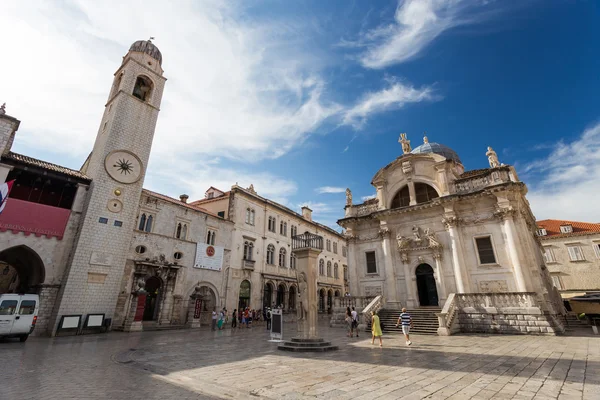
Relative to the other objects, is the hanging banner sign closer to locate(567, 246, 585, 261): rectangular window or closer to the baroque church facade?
the baroque church facade

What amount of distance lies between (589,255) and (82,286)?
48185mm

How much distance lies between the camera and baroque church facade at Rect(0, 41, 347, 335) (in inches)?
697

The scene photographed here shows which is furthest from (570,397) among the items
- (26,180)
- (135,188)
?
(26,180)

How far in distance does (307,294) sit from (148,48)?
27028 mm

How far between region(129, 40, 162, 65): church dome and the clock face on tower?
10.5 metres

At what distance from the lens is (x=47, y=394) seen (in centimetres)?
575

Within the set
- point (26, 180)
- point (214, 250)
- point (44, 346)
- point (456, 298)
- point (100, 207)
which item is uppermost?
point (26, 180)

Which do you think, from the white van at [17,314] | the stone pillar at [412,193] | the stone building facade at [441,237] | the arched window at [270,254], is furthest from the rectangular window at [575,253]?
the white van at [17,314]

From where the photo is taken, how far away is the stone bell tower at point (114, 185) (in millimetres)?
18500

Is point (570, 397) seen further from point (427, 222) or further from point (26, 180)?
point (26, 180)

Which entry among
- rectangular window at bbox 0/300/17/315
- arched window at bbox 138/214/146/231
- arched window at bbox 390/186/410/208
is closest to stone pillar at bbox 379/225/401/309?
arched window at bbox 390/186/410/208

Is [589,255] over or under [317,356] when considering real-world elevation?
over

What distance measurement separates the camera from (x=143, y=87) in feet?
85.6

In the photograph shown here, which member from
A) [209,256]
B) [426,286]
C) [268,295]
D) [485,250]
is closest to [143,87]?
[209,256]
